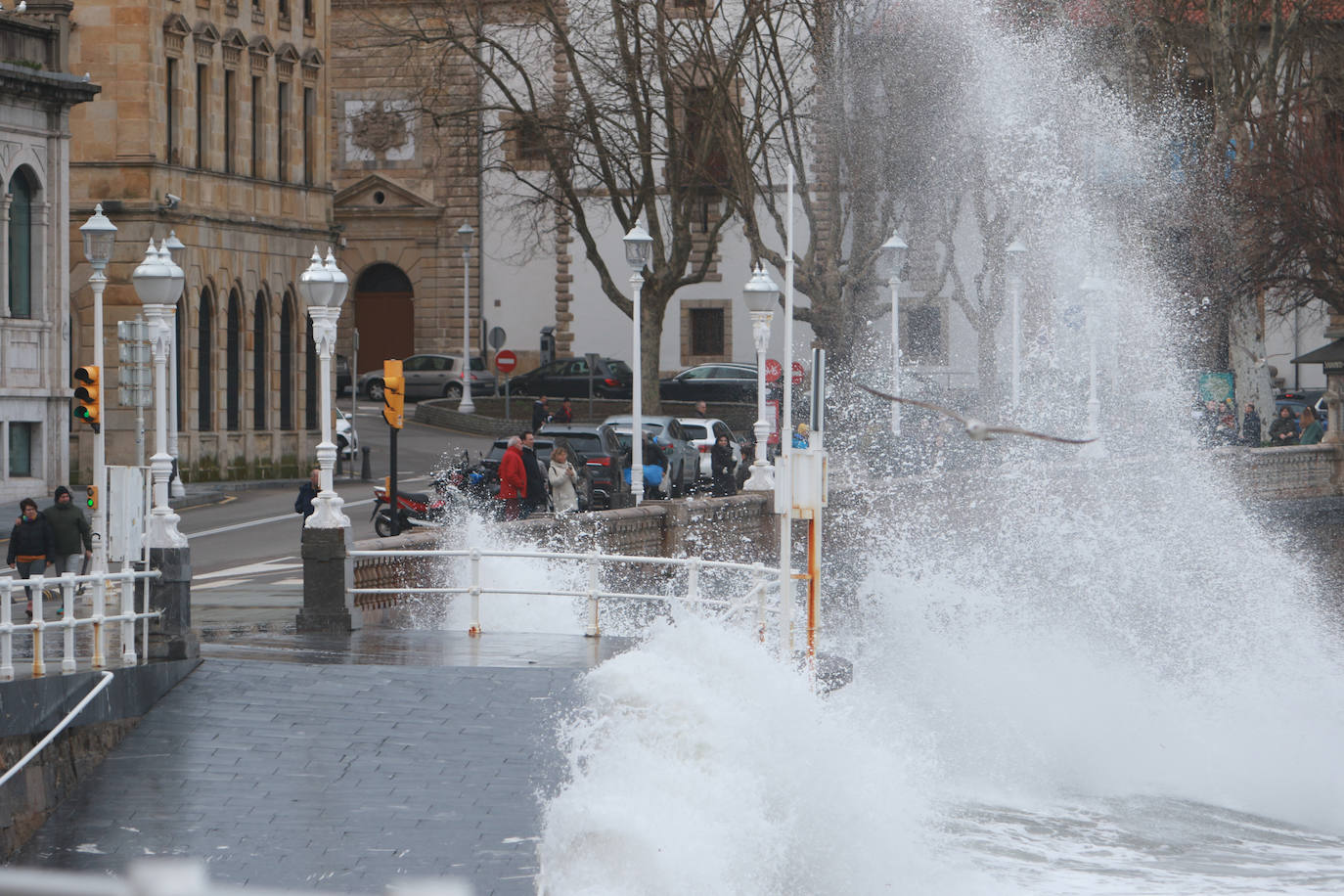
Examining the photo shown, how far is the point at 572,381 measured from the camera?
200 feet

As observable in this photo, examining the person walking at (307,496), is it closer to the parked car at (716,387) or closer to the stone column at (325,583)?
the stone column at (325,583)

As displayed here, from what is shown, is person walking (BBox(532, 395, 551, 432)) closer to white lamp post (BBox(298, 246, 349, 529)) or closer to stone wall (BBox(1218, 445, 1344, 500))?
stone wall (BBox(1218, 445, 1344, 500))

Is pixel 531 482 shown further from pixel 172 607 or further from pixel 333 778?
pixel 333 778

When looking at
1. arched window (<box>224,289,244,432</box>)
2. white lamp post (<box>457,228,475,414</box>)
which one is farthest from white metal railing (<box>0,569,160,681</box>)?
white lamp post (<box>457,228,475,414</box>)

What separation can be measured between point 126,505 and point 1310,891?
10.2 metres

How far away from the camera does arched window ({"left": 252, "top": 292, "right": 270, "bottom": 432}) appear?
4531 centimetres

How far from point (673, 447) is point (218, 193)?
12.5m

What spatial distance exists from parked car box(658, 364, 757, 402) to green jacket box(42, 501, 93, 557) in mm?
36693

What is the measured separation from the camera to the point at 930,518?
3158 centimetres

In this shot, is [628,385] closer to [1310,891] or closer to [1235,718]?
[1235,718]

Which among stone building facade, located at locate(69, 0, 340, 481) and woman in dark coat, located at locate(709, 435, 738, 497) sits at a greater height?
stone building facade, located at locate(69, 0, 340, 481)

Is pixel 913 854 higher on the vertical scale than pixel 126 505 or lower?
lower

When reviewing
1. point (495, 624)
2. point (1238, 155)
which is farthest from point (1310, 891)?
point (1238, 155)

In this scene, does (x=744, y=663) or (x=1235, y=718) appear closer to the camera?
(x=744, y=663)
